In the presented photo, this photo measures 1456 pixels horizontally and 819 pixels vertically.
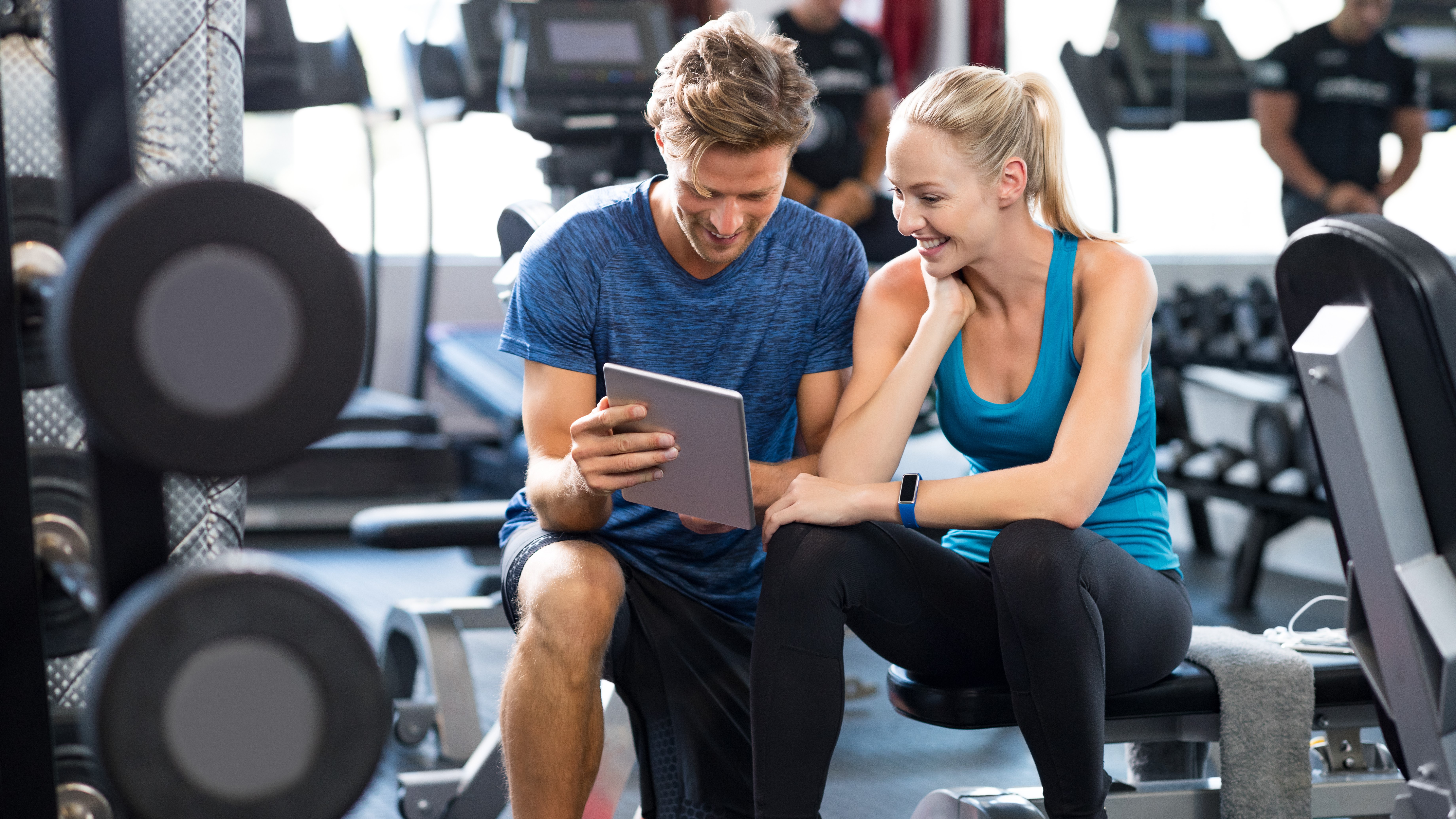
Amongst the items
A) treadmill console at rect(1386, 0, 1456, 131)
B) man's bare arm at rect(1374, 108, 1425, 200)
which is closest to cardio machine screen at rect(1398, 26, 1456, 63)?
treadmill console at rect(1386, 0, 1456, 131)

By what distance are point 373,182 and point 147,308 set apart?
394cm

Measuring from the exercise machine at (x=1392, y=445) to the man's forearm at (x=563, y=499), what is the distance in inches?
31.6

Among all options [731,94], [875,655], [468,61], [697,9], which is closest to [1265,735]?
[731,94]

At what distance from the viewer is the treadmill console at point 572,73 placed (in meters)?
3.54

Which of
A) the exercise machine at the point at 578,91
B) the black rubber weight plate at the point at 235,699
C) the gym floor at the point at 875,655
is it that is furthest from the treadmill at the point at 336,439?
the black rubber weight plate at the point at 235,699

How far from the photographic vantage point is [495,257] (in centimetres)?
505

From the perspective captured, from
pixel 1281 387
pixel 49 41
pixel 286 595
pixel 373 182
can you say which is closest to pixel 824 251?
pixel 49 41

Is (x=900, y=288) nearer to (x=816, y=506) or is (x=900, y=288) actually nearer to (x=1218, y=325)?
(x=816, y=506)

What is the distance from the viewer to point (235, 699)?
1.72 feet

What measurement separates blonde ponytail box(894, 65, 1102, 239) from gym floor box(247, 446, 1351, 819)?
Result: 0.88 m

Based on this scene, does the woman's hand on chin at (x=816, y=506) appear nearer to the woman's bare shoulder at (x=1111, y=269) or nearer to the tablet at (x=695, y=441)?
the tablet at (x=695, y=441)

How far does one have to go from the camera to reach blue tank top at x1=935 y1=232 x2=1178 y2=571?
1537mm

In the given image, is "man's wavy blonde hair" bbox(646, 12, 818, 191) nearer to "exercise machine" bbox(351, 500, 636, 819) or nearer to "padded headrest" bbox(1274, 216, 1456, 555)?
"padded headrest" bbox(1274, 216, 1456, 555)

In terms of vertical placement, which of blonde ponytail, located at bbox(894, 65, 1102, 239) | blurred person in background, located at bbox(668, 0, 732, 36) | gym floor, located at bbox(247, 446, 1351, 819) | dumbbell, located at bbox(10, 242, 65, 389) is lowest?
gym floor, located at bbox(247, 446, 1351, 819)
